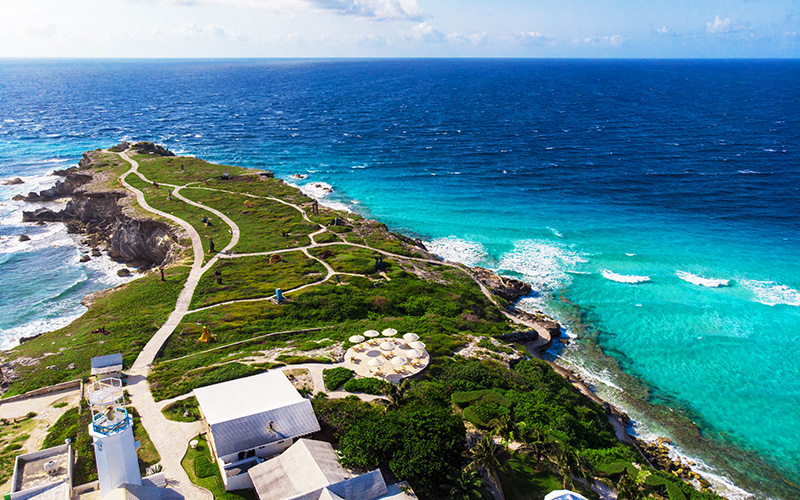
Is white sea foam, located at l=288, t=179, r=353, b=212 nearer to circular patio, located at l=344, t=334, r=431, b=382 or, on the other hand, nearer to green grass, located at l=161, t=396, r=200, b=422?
circular patio, located at l=344, t=334, r=431, b=382

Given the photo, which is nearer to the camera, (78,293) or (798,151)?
(78,293)

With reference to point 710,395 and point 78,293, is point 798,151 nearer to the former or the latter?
point 710,395

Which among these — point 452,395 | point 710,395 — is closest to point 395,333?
point 452,395

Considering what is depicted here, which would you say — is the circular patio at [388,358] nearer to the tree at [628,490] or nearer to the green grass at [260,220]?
the tree at [628,490]

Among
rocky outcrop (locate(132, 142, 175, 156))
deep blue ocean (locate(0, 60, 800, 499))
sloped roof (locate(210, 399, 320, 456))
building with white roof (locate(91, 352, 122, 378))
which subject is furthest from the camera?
rocky outcrop (locate(132, 142, 175, 156))

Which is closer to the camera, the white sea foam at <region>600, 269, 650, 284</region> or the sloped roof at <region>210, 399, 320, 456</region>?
the sloped roof at <region>210, 399, 320, 456</region>

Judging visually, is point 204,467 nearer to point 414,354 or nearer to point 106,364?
point 106,364

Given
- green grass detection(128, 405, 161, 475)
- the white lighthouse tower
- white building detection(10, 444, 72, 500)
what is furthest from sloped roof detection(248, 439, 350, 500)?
white building detection(10, 444, 72, 500)

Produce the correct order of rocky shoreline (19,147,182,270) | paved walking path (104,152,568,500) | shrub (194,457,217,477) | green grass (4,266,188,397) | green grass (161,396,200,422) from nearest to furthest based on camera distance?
shrub (194,457,217,477) < paved walking path (104,152,568,500) < green grass (161,396,200,422) < green grass (4,266,188,397) < rocky shoreline (19,147,182,270)
